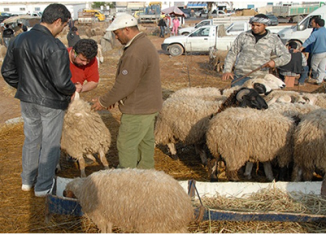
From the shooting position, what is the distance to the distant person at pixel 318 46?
1021 cm

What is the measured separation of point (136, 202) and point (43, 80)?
1653 millimetres

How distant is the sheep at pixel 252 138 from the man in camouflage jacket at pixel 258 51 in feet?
4.73

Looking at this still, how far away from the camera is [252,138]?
13.3 feet

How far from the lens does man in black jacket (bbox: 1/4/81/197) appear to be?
3254 mm

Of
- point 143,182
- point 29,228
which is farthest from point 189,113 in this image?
point 29,228

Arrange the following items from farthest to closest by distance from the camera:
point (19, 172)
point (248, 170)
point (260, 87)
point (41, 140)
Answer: point (260, 87) → point (19, 172) → point (248, 170) → point (41, 140)

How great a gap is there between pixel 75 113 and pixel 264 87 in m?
3.11

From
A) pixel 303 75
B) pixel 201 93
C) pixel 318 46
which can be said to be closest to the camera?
pixel 201 93

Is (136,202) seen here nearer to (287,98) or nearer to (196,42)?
(287,98)

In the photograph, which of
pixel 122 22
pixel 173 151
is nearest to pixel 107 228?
pixel 122 22

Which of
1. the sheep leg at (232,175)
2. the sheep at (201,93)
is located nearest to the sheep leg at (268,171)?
the sheep leg at (232,175)

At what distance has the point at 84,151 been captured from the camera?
14.4 feet

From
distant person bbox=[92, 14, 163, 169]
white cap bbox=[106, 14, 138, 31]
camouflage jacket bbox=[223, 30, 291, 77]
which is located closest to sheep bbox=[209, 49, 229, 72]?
camouflage jacket bbox=[223, 30, 291, 77]

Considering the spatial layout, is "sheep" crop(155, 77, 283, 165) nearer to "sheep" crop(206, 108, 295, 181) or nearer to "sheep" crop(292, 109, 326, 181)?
"sheep" crop(206, 108, 295, 181)
